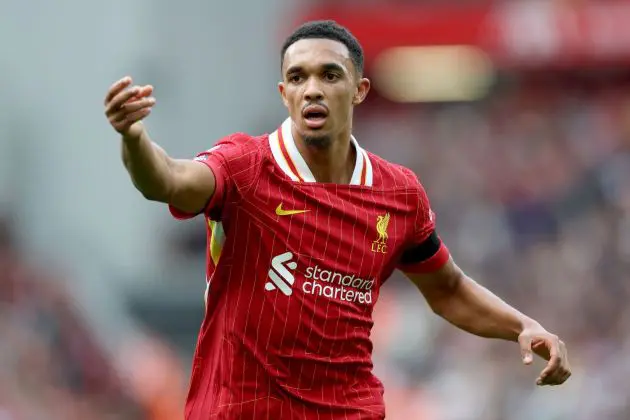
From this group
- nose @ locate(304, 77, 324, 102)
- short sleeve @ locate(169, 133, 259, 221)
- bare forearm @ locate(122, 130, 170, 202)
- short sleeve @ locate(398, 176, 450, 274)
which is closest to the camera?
bare forearm @ locate(122, 130, 170, 202)

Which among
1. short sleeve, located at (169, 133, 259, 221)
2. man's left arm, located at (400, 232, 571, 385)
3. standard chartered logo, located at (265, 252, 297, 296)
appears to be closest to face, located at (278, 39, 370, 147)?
short sleeve, located at (169, 133, 259, 221)

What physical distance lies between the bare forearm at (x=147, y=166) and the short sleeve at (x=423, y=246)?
1486mm

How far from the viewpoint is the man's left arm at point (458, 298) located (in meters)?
6.38

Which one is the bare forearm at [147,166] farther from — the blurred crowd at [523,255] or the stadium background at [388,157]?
the blurred crowd at [523,255]

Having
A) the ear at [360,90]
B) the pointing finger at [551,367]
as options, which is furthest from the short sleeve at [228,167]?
the pointing finger at [551,367]

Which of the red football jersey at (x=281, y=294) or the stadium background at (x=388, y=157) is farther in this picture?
the stadium background at (x=388, y=157)

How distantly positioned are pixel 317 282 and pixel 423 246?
0.79 m

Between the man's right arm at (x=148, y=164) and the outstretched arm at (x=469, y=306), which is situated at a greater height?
the outstretched arm at (x=469, y=306)

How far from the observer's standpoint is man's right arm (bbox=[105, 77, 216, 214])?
4711 millimetres

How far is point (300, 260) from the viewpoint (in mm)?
5699

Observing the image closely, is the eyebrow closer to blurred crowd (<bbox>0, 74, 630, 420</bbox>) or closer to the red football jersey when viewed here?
the red football jersey

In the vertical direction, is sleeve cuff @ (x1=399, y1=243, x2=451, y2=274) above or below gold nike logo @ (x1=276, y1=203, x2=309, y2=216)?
above

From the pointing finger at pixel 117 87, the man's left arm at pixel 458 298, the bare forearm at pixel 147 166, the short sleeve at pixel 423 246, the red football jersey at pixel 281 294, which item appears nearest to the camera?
the pointing finger at pixel 117 87

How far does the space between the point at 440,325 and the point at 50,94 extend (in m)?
8.88
